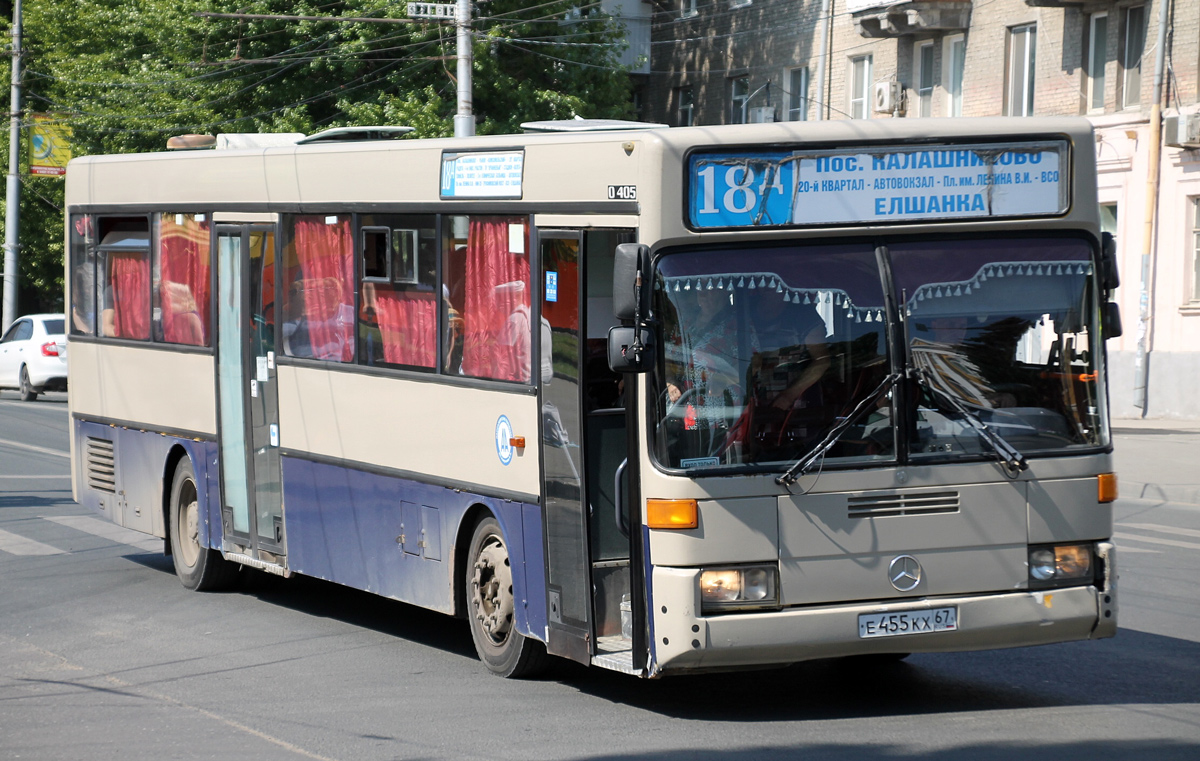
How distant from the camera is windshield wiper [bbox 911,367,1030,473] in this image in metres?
7.46

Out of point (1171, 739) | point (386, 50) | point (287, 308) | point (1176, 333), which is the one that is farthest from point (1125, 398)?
point (1171, 739)

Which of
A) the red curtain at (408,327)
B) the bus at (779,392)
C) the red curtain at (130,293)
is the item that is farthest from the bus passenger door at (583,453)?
the red curtain at (130,293)

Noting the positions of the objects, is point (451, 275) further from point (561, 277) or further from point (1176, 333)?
point (1176, 333)

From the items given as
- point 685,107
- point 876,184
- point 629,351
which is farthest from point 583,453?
point 685,107

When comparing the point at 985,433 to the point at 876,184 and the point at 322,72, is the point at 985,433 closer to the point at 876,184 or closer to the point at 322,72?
the point at 876,184

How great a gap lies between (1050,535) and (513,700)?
8.34ft

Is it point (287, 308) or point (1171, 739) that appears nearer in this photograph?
point (1171, 739)

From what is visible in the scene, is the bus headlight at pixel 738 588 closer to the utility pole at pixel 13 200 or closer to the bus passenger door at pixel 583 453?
the bus passenger door at pixel 583 453

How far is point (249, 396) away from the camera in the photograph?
11211mm

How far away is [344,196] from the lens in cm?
1006

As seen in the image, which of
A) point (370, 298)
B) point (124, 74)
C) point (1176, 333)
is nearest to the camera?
point (370, 298)

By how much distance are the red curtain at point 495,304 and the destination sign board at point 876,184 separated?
4.39 feet

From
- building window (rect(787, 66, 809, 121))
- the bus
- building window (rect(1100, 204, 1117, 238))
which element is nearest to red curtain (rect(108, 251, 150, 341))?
the bus

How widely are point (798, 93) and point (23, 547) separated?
26.9 meters
